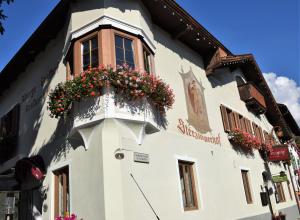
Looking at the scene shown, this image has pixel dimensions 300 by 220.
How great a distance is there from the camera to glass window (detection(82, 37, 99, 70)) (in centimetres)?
838

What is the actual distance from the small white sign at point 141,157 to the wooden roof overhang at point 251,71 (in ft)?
20.4

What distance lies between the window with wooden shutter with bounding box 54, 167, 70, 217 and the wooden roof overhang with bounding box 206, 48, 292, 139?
7154mm

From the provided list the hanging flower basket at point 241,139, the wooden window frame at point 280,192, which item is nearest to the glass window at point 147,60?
the hanging flower basket at point 241,139

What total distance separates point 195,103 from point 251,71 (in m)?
8.11

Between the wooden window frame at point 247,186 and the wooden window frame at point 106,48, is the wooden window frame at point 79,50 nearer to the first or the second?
the wooden window frame at point 106,48

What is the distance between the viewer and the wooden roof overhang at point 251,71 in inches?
516

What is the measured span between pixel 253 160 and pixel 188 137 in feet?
21.1

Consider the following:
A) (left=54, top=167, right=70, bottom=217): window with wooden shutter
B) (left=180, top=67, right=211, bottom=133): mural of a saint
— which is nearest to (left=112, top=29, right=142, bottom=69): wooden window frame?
(left=180, top=67, right=211, bottom=133): mural of a saint

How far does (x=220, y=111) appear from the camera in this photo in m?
13.2

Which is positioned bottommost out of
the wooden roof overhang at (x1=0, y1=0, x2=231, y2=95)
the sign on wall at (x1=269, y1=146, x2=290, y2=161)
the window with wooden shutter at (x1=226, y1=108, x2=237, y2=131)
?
the sign on wall at (x1=269, y1=146, x2=290, y2=161)

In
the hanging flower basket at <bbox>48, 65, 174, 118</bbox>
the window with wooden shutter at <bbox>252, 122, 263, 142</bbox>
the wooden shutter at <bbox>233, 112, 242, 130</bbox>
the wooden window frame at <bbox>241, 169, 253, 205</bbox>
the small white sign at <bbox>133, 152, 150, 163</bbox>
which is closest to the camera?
the hanging flower basket at <bbox>48, 65, 174, 118</bbox>

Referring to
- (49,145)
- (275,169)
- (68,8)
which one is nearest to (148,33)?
(68,8)

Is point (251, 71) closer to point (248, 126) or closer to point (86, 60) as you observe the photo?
point (248, 126)

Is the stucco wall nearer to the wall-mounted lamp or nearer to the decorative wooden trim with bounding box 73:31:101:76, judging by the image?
the wall-mounted lamp
